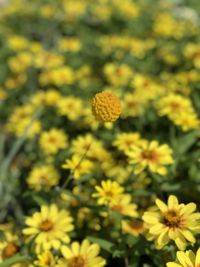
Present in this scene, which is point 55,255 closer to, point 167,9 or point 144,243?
point 144,243

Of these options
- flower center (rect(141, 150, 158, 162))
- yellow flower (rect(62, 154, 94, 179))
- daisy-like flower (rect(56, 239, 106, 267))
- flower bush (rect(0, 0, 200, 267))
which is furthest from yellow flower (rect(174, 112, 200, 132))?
daisy-like flower (rect(56, 239, 106, 267))

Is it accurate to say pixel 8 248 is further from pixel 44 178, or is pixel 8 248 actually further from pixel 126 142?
pixel 126 142

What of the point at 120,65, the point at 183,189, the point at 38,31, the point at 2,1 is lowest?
the point at 2,1

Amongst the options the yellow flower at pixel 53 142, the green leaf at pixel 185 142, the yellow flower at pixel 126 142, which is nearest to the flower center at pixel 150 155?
the yellow flower at pixel 126 142

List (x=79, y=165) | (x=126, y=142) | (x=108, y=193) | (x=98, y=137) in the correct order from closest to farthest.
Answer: (x=108, y=193) → (x=79, y=165) → (x=126, y=142) → (x=98, y=137)

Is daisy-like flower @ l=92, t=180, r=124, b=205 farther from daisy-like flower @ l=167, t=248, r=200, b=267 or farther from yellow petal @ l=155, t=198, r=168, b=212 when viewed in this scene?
daisy-like flower @ l=167, t=248, r=200, b=267

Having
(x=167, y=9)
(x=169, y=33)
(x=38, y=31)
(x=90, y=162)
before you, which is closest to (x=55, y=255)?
(x=90, y=162)

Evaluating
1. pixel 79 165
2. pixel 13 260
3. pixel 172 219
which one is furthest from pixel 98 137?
pixel 172 219
